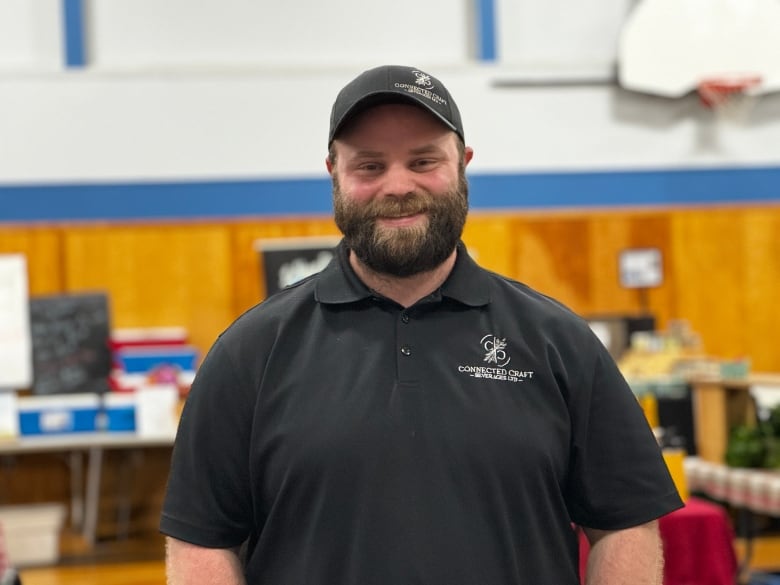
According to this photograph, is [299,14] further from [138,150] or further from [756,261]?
[756,261]

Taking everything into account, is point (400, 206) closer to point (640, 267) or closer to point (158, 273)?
point (158, 273)

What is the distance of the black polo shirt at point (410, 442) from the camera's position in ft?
5.19

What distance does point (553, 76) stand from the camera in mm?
8320

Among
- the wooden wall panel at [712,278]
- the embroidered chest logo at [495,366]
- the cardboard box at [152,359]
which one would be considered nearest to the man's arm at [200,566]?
the embroidered chest logo at [495,366]

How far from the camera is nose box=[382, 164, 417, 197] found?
1626mm

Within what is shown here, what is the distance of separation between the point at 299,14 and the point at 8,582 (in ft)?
19.0

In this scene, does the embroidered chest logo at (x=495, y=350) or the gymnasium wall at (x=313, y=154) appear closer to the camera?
the embroidered chest logo at (x=495, y=350)

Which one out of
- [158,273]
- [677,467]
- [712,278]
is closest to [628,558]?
[677,467]

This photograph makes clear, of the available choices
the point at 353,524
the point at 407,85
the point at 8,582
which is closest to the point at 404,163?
the point at 407,85

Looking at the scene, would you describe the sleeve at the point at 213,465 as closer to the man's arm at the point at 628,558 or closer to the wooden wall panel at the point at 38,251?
the man's arm at the point at 628,558

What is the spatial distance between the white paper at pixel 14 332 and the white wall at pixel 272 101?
73cm

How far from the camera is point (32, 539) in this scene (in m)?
6.82

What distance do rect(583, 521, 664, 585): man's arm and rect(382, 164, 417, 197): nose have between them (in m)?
0.59

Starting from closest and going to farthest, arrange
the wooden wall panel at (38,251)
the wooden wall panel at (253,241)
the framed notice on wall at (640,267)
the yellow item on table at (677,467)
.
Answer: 1. the yellow item on table at (677,467)
2. the wooden wall panel at (38,251)
3. the wooden wall panel at (253,241)
4. the framed notice on wall at (640,267)
